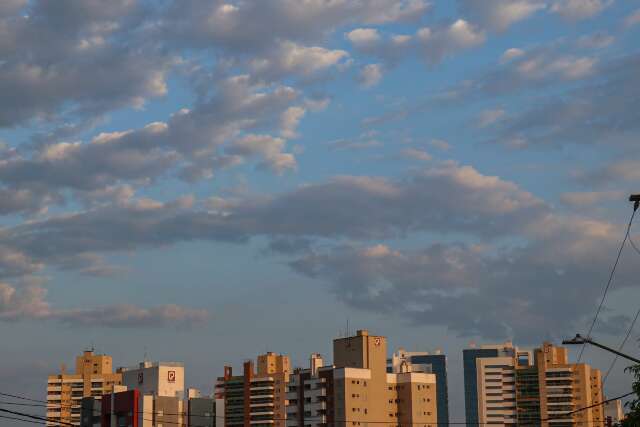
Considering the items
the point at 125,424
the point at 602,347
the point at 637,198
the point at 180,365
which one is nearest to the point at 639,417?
the point at 602,347

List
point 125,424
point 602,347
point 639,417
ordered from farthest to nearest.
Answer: point 125,424
point 639,417
point 602,347

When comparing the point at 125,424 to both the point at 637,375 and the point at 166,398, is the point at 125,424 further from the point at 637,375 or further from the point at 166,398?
the point at 637,375

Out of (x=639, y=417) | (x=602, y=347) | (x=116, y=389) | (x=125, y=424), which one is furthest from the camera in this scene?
(x=116, y=389)

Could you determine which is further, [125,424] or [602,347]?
[125,424]

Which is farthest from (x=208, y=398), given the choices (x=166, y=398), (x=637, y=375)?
(x=637, y=375)

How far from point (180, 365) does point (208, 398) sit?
15522 millimetres

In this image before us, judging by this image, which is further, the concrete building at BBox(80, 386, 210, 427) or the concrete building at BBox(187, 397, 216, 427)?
the concrete building at BBox(187, 397, 216, 427)

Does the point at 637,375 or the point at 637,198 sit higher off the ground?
the point at 637,198

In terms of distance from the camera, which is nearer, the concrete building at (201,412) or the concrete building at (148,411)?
the concrete building at (148,411)

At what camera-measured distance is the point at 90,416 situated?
16788 cm

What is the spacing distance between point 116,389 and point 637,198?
14644cm

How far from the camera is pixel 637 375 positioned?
50.4m

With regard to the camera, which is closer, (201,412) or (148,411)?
(201,412)

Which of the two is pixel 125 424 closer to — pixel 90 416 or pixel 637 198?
pixel 90 416
